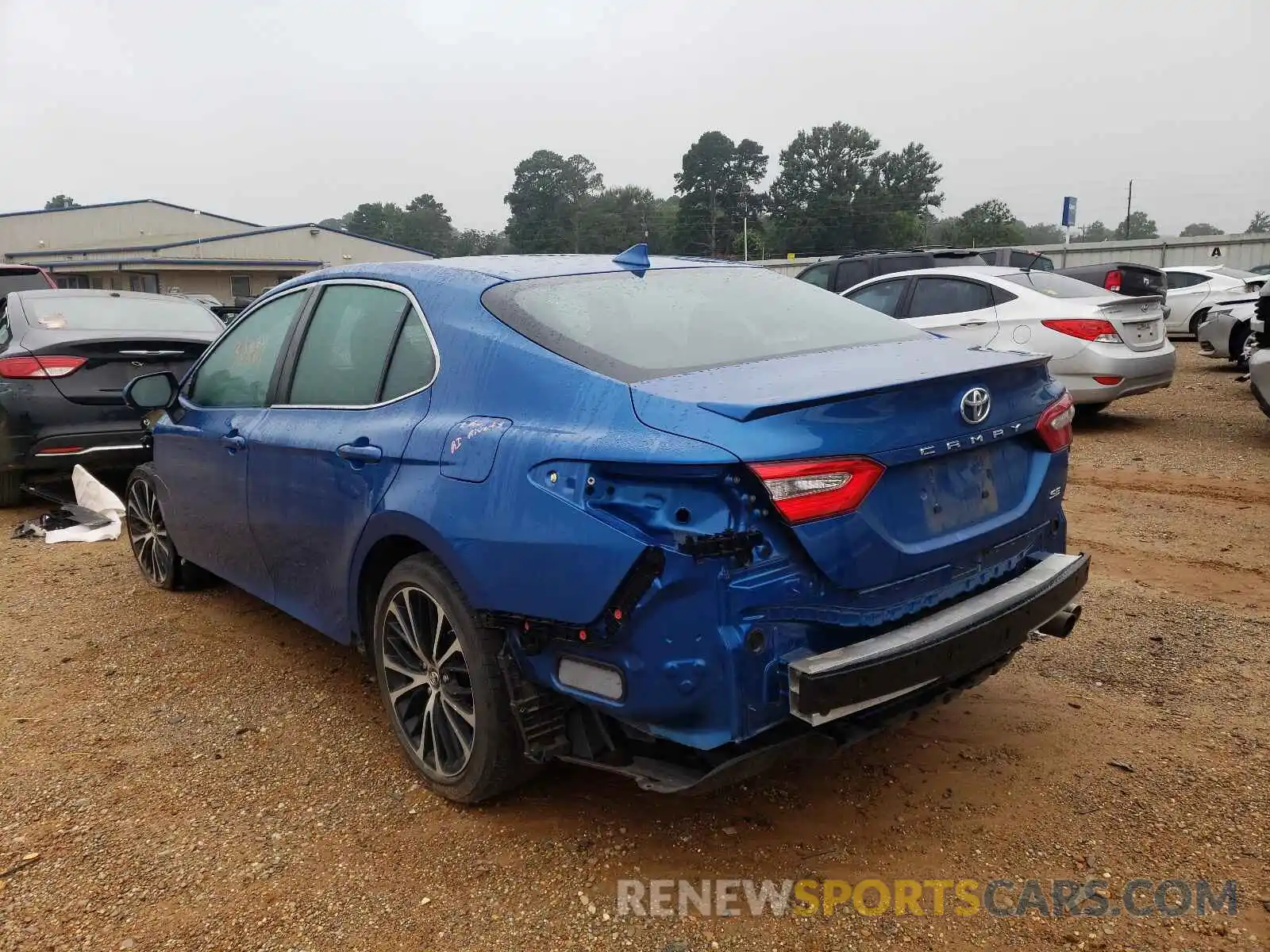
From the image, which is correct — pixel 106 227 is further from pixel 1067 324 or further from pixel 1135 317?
pixel 1135 317

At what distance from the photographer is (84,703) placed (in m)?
3.91

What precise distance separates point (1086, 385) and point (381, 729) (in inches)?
279

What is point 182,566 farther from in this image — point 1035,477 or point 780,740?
point 1035,477

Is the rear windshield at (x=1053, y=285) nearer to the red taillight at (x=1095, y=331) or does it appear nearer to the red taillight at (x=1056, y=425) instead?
the red taillight at (x=1095, y=331)

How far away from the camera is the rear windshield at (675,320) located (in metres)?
2.75

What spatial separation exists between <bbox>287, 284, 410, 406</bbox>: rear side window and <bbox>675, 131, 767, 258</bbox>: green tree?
57777 millimetres

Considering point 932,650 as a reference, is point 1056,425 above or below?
above

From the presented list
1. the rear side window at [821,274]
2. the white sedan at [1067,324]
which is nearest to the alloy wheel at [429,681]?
the white sedan at [1067,324]

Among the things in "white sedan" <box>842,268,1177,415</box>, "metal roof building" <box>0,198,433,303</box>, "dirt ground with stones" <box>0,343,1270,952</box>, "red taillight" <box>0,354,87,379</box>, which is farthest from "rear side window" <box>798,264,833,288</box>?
"metal roof building" <box>0,198,433,303</box>

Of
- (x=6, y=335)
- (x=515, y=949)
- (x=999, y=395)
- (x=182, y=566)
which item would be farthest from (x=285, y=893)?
(x=6, y=335)

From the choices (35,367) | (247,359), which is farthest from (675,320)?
(35,367)

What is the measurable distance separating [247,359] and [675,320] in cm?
218

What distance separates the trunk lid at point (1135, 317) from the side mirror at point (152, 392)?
7.35m

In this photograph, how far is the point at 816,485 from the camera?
227 cm
